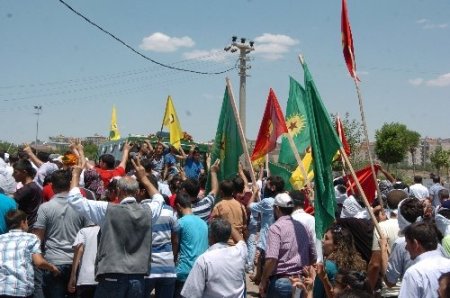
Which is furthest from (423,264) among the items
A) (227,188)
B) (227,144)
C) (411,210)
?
(227,144)

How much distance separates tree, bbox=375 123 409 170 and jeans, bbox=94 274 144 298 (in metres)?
40.0

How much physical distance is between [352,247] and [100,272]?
6.88 ft

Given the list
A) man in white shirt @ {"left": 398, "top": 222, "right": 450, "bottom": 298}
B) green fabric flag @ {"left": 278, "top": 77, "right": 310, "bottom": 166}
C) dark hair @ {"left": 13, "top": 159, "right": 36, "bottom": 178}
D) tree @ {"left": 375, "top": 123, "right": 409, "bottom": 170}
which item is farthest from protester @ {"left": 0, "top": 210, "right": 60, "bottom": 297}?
tree @ {"left": 375, "top": 123, "right": 409, "bottom": 170}

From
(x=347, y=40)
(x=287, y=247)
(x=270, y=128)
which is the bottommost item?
(x=287, y=247)

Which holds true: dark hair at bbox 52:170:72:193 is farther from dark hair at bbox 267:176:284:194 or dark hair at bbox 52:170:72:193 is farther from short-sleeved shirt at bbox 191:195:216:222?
dark hair at bbox 267:176:284:194

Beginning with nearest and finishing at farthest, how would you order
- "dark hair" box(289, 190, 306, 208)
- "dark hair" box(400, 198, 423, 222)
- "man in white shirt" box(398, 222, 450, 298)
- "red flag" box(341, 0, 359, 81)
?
"man in white shirt" box(398, 222, 450, 298), "dark hair" box(400, 198, 423, 222), "dark hair" box(289, 190, 306, 208), "red flag" box(341, 0, 359, 81)

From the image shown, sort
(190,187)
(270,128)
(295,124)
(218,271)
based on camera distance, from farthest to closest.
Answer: (295,124) < (270,128) < (190,187) < (218,271)

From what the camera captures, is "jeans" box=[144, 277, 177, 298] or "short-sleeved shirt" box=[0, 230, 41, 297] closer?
"short-sleeved shirt" box=[0, 230, 41, 297]

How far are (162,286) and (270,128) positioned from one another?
13.5 feet

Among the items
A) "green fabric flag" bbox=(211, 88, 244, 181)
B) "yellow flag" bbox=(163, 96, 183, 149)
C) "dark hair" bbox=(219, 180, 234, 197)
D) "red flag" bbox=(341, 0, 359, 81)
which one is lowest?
"dark hair" bbox=(219, 180, 234, 197)

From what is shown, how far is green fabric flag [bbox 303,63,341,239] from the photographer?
5355 millimetres

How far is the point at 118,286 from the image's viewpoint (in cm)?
465

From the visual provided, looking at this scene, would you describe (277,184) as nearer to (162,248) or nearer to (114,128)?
(162,248)

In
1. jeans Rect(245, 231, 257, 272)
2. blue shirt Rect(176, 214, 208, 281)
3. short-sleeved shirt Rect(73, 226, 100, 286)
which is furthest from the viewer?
jeans Rect(245, 231, 257, 272)
